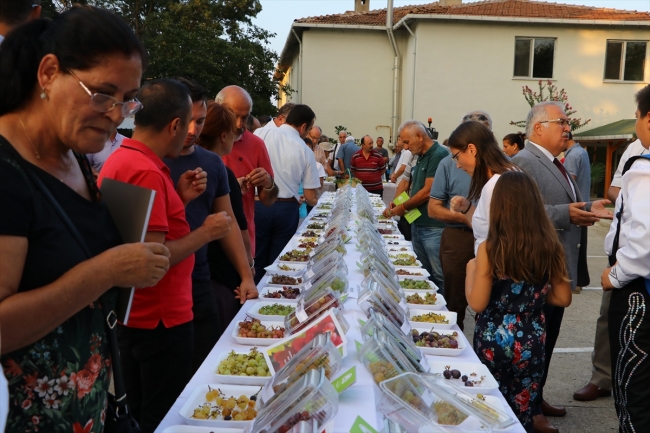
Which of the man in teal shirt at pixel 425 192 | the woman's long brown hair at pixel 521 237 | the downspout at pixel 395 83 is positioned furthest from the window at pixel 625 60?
the woman's long brown hair at pixel 521 237

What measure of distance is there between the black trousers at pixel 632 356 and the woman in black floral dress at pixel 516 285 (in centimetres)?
24

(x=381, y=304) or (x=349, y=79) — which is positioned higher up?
(x=349, y=79)

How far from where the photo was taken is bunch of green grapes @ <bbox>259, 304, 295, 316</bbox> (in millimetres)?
2620

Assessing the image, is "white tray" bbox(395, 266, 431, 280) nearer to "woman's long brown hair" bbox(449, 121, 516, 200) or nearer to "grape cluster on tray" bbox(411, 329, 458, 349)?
"woman's long brown hair" bbox(449, 121, 516, 200)

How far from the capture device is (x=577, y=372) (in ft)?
12.8

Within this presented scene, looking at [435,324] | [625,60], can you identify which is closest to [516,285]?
[435,324]

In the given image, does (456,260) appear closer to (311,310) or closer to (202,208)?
(311,310)

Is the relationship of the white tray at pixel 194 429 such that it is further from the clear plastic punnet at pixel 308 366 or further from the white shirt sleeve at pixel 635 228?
the white shirt sleeve at pixel 635 228

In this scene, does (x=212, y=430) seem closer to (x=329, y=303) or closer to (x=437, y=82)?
(x=329, y=303)

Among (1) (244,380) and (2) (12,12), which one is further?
(2) (12,12)

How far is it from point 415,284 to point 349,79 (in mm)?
15638

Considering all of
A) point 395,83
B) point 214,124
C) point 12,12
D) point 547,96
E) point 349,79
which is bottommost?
point 214,124

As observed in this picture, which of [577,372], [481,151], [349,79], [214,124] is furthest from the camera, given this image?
[349,79]

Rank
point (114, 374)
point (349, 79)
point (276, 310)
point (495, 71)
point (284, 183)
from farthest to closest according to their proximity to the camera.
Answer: point (349, 79) → point (495, 71) → point (284, 183) → point (276, 310) → point (114, 374)
